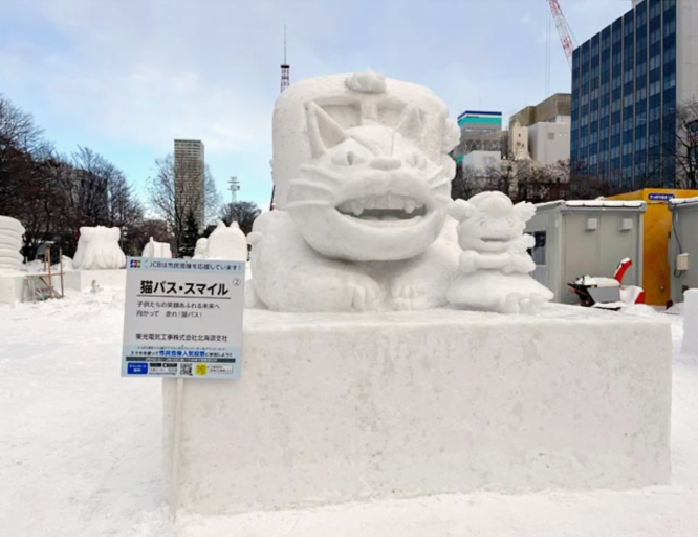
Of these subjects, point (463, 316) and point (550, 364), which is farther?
point (463, 316)

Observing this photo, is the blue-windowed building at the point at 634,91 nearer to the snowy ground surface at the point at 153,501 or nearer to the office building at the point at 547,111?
the office building at the point at 547,111

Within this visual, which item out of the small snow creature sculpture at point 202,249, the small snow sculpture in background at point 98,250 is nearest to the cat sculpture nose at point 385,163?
the small snow sculpture in background at point 98,250

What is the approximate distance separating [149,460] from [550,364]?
238 cm

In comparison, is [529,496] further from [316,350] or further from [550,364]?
[316,350]

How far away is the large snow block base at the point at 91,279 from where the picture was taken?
46.5 ft

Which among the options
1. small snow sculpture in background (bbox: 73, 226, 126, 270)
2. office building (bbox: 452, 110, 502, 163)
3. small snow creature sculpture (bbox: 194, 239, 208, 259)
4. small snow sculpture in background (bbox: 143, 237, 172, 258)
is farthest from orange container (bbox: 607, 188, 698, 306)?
office building (bbox: 452, 110, 502, 163)

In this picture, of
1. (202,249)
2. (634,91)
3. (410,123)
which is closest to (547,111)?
(634,91)

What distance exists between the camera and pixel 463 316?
2807 mm

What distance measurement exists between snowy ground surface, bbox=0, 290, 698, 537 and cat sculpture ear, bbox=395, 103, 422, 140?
86.8 inches

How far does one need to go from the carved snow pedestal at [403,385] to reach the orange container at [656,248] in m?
9.59

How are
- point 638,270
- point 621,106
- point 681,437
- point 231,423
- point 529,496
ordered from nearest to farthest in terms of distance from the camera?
point 231,423 < point 529,496 < point 681,437 < point 638,270 < point 621,106

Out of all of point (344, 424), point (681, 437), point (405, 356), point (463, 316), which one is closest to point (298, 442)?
point (344, 424)

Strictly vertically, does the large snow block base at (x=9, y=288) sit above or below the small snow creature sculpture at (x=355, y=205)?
below

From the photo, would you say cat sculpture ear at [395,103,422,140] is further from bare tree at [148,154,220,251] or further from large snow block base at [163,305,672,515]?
bare tree at [148,154,220,251]
